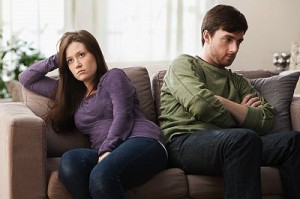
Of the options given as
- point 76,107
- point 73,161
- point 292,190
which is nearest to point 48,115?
point 76,107

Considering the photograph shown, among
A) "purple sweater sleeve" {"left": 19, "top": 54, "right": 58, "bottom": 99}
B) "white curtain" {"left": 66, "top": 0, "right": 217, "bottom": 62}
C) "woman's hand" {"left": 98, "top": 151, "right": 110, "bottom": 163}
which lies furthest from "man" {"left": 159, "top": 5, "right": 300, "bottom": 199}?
"white curtain" {"left": 66, "top": 0, "right": 217, "bottom": 62}

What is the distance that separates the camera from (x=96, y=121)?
2.48 meters

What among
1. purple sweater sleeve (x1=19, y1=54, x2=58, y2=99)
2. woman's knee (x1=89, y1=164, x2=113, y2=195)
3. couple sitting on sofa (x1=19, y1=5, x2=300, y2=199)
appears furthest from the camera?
purple sweater sleeve (x1=19, y1=54, x2=58, y2=99)

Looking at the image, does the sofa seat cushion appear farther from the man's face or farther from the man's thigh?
the man's face

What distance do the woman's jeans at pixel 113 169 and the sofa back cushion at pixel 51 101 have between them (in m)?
0.30

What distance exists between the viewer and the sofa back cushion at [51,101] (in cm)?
262

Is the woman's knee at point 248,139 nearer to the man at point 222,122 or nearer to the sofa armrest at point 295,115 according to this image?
the man at point 222,122

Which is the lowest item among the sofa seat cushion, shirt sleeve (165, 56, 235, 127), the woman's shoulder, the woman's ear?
the sofa seat cushion

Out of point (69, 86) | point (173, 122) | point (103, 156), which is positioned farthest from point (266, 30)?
point (103, 156)

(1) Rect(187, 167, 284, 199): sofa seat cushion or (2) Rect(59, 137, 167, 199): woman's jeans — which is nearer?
(2) Rect(59, 137, 167, 199): woman's jeans

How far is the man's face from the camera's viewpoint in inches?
102

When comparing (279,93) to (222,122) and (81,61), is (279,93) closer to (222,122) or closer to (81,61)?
(222,122)

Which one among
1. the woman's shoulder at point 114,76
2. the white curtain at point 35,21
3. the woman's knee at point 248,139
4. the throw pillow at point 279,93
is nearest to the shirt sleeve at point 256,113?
the throw pillow at point 279,93

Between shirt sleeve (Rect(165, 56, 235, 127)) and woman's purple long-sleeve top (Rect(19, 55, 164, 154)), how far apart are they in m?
0.17
